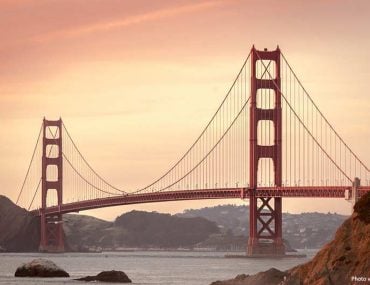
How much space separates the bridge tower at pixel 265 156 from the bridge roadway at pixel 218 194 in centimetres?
99

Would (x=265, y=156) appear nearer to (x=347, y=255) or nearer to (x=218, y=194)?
(x=218, y=194)

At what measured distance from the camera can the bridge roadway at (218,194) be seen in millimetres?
89844

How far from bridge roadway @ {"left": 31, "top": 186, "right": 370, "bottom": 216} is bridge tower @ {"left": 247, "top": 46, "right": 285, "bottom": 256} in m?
0.99

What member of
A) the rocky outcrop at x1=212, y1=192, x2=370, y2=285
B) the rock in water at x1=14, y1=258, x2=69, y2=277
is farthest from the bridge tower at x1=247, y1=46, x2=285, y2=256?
the rocky outcrop at x1=212, y1=192, x2=370, y2=285

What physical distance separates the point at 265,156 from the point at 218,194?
4828 mm

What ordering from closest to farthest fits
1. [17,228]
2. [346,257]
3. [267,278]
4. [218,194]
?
[346,257] < [267,278] < [218,194] < [17,228]

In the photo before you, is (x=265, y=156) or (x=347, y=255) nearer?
(x=347, y=255)

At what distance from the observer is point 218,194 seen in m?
101

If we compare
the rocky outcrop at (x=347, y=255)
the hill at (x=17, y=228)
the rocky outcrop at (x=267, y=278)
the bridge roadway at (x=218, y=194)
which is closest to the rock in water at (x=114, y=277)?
the rocky outcrop at (x=267, y=278)

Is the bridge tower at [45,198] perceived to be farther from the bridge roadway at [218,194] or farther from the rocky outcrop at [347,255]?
the rocky outcrop at [347,255]

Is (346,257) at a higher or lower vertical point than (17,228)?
lower

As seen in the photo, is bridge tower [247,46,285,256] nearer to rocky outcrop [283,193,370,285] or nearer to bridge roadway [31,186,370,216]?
bridge roadway [31,186,370,216]

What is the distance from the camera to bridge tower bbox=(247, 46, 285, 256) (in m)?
102

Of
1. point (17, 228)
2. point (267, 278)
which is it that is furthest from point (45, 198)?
point (267, 278)
